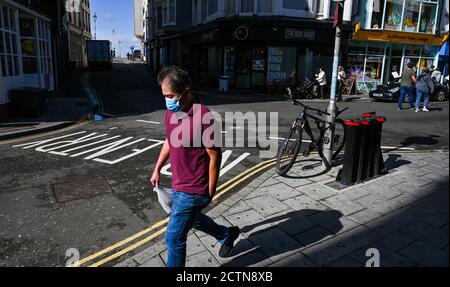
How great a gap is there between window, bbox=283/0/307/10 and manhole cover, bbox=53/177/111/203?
19.0m

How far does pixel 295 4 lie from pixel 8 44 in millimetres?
16386

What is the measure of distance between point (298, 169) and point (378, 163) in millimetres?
1406

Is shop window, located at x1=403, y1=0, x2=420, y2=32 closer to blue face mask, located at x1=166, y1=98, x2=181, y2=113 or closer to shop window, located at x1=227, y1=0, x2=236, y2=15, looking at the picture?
shop window, located at x1=227, y1=0, x2=236, y2=15

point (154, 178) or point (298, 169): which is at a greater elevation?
point (154, 178)

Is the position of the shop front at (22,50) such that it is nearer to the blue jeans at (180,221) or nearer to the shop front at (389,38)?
the blue jeans at (180,221)

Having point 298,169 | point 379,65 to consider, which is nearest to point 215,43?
point 379,65

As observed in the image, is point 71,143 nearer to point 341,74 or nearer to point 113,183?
point 113,183

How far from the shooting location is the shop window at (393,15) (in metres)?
24.0

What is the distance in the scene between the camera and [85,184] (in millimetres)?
5824

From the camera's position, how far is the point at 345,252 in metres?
3.63

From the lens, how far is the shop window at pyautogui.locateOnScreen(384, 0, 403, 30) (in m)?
24.0

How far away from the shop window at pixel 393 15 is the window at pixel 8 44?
22547 mm

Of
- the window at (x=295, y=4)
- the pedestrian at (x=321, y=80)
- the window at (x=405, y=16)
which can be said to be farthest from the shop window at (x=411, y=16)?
the pedestrian at (x=321, y=80)

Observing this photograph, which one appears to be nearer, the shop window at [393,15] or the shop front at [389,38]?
the shop front at [389,38]
